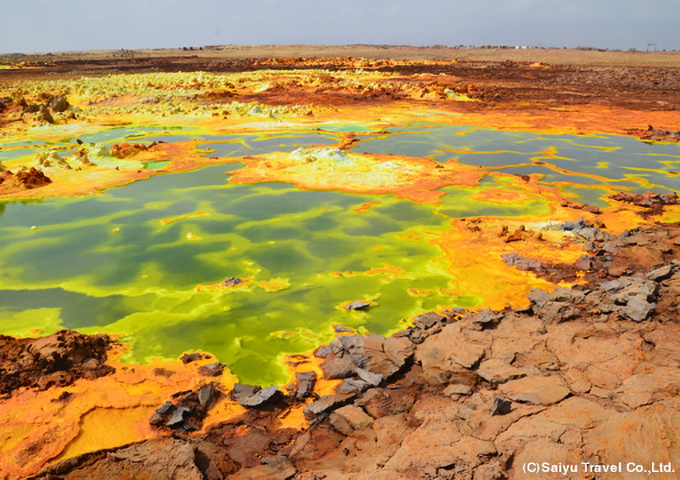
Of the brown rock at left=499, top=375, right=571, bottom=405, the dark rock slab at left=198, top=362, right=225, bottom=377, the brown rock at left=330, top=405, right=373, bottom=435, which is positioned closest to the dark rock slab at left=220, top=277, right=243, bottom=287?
the dark rock slab at left=198, top=362, right=225, bottom=377

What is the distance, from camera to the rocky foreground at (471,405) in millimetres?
3783

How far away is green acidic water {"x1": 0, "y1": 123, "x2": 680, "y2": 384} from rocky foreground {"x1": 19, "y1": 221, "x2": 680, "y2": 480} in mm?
1023

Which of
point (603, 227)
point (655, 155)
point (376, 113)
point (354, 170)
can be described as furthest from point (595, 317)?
point (376, 113)

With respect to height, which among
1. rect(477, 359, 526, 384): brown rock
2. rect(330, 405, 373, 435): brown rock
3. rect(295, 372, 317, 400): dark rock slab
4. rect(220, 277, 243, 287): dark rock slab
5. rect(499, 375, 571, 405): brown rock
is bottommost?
rect(295, 372, 317, 400): dark rock slab

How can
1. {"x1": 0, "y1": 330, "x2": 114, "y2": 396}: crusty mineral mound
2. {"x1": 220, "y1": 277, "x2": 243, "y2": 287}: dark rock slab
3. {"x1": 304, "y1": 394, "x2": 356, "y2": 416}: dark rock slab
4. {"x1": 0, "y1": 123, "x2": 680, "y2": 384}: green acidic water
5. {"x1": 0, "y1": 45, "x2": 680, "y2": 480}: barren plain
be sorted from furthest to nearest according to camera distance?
{"x1": 220, "y1": 277, "x2": 243, "y2": 287}: dark rock slab < {"x1": 0, "y1": 123, "x2": 680, "y2": 384}: green acidic water < {"x1": 0, "y1": 330, "x2": 114, "y2": 396}: crusty mineral mound < {"x1": 304, "y1": 394, "x2": 356, "y2": 416}: dark rock slab < {"x1": 0, "y1": 45, "x2": 680, "y2": 480}: barren plain

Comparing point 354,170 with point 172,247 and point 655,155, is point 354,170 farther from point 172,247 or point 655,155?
point 655,155

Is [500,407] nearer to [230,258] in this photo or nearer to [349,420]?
[349,420]

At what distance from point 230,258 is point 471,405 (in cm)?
659

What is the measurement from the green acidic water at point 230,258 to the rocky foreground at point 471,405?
1.02 metres

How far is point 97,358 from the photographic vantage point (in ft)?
21.5

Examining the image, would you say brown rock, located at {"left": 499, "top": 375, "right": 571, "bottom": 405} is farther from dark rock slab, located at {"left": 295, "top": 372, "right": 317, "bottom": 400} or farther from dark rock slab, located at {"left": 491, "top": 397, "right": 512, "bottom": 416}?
dark rock slab, located at {"left": 295, "top": 372, "right": 317, "bottom": 400}

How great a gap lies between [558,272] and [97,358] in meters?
8.65

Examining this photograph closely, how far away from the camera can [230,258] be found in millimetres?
9930

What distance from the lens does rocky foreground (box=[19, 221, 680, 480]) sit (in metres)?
3.78
